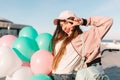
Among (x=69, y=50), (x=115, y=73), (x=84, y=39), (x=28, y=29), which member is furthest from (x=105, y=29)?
(x=115, y=73)

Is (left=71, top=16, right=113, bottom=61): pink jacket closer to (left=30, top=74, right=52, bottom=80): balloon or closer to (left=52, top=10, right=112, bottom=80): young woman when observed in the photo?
(left=52, top=10, right=112, bottom=80): young woman

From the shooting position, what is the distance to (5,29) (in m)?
18.2

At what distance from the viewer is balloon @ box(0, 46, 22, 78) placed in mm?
3879

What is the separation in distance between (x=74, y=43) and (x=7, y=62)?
1.06 m

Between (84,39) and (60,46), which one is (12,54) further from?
(84,39)

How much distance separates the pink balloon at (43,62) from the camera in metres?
3.86

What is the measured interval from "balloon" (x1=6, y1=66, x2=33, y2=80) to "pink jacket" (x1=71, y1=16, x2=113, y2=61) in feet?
3.19

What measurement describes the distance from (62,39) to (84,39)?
35cm

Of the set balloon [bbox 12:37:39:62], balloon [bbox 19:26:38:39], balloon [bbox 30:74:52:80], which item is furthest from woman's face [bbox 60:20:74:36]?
balloon [bbox 19:26:38:39]

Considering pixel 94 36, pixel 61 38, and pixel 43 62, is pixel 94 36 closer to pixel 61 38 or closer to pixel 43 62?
pixel 61 38

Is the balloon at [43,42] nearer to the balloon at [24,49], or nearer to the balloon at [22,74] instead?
the balloon at [24,49]

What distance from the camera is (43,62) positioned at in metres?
3.87

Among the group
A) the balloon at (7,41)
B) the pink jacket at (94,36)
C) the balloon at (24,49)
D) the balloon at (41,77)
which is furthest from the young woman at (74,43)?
the balloon at (7,41)

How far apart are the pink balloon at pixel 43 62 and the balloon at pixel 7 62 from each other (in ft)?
0.97
